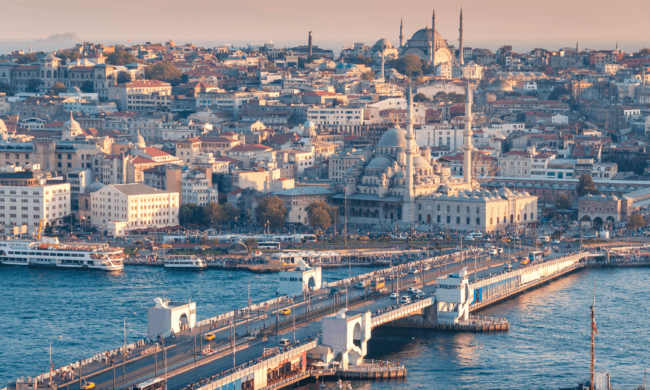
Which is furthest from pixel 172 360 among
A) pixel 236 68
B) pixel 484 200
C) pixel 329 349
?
pixel 236 68

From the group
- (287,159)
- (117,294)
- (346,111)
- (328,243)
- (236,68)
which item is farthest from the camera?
(236,68)

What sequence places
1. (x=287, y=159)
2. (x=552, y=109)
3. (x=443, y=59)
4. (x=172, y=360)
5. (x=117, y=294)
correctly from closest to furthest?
(x=172, y=360)
(x=117, y=294)
(x=287, y=159)
(x=552, y=109)
(x=443, y=59)

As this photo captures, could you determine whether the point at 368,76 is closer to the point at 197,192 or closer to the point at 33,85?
the point at 33,85

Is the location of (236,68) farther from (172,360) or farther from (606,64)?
(172,360)

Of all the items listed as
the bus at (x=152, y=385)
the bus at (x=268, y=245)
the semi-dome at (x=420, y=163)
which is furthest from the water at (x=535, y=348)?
the semi-dome at (x=420, y=163)

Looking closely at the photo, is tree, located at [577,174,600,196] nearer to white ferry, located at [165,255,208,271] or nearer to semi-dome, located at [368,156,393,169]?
semi-dome, located at [368,156,393,169]

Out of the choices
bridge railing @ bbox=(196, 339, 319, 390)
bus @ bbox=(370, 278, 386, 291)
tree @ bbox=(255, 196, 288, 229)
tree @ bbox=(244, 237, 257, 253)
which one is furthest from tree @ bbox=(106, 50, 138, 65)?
bridge railing @ bbox=(196, 339, 319, 390)

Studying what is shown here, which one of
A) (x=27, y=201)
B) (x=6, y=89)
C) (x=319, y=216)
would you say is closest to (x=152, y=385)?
(x=319, y=216)
